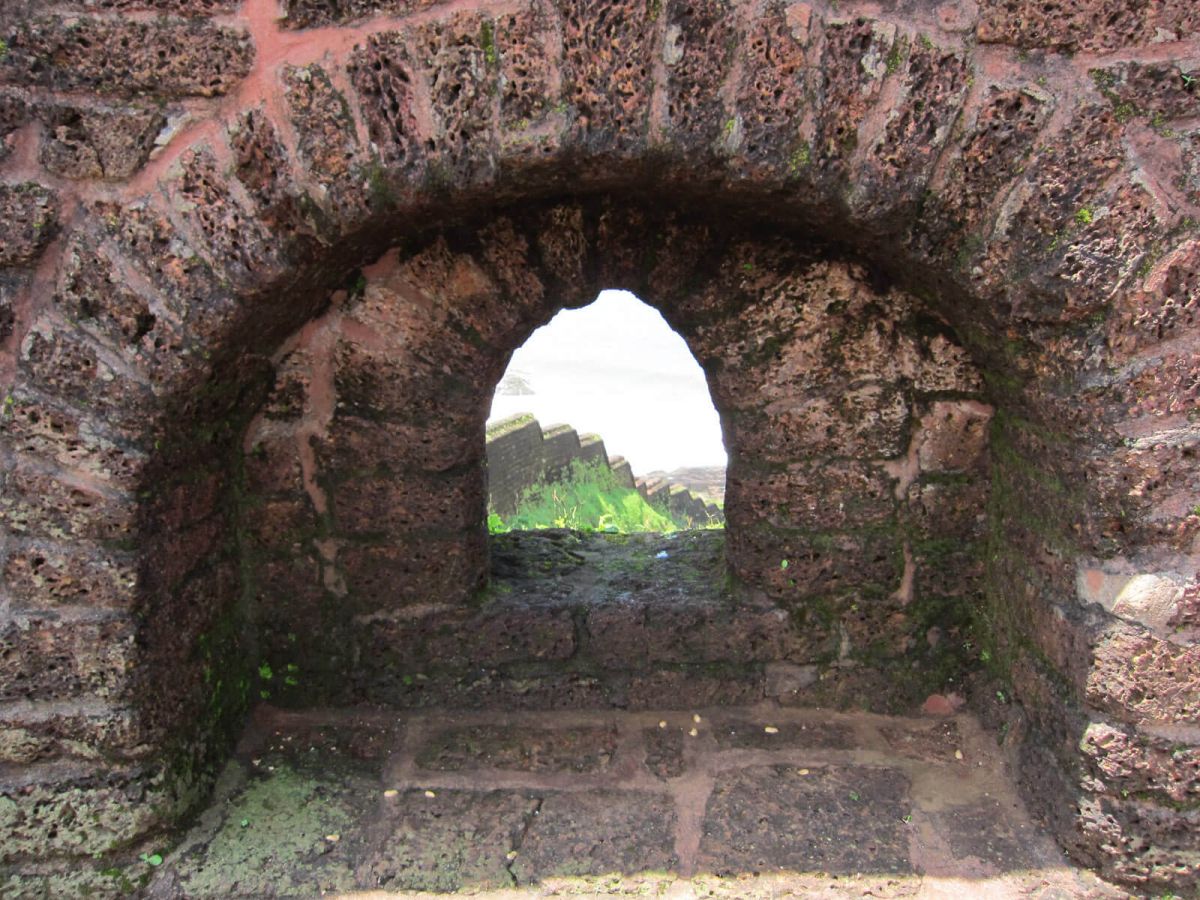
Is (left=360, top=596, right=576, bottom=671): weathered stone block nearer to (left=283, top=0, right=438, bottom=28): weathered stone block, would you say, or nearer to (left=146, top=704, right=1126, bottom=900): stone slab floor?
(left=146, top=704, right=1126, bottom=900): stone slab floor

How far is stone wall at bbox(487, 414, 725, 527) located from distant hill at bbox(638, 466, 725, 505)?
4.21ft

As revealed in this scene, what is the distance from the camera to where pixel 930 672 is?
2.60m

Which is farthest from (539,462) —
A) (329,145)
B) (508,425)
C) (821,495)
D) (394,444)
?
(329,145)

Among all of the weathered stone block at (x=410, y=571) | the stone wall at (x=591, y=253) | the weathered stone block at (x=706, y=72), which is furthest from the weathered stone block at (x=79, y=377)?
the weathered stone block at (x=706, y=72)

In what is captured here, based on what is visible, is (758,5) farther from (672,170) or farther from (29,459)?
(29,459)

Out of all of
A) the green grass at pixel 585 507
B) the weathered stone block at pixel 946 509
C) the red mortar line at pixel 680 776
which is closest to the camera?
the red mortar line at pixel 680 776

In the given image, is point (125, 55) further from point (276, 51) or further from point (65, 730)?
point (65, 730)

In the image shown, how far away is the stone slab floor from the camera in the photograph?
6.75ft

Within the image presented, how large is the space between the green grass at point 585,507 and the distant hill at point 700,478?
7.39 feet

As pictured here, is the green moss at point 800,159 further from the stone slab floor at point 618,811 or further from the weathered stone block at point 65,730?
the weathered stone block at point 65,730

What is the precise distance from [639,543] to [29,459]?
1820 mm

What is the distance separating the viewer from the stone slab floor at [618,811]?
206cm

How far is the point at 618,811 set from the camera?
89.4 inches

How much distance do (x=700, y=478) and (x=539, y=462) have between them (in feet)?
14.9
